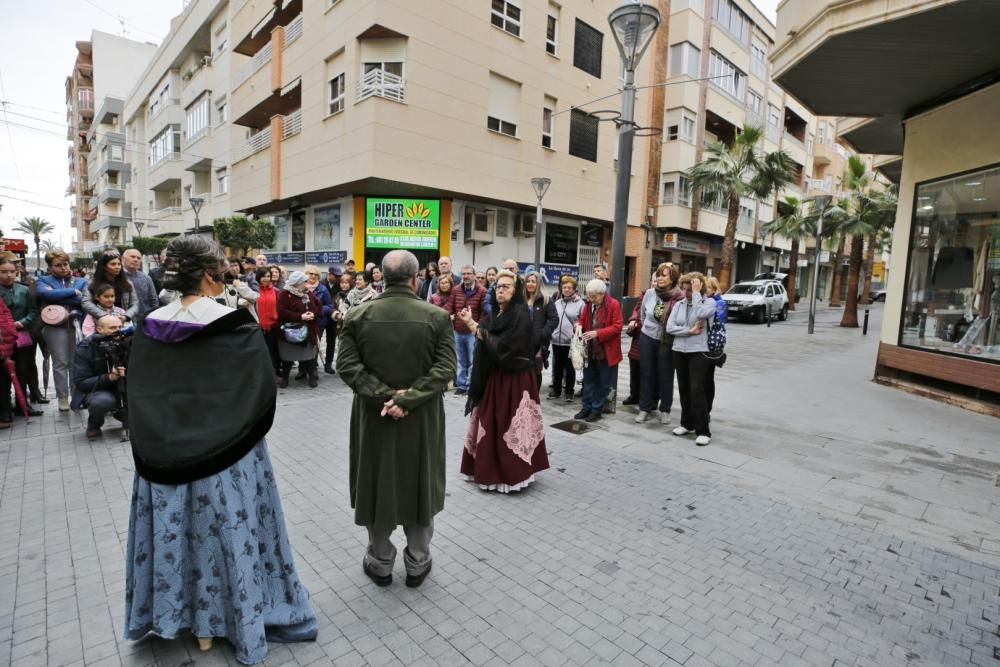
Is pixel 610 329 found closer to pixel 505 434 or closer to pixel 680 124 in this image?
pixel 505 434

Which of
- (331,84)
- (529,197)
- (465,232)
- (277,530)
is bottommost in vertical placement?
(277,530)

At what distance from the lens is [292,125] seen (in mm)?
18406

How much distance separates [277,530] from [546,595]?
158 cm

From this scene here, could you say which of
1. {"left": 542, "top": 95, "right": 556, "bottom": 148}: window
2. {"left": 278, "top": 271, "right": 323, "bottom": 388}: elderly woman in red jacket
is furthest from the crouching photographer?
{"left": 542, "top": 95, "right": 556, "bottom": 148}: window

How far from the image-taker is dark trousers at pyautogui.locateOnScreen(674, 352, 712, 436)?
612 centimetres

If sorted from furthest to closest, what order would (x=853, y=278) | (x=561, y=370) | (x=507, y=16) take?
(x=853, y=278)
(x=507, y=16)
(x=561, y=370)

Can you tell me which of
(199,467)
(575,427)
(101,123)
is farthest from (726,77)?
(101,123)

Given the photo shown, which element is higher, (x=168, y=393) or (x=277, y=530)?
(x=168, y=393)

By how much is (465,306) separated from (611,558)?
553 centimetres

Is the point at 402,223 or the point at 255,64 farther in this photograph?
the point at 255,64

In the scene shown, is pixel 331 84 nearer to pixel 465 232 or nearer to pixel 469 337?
pixel 465 232

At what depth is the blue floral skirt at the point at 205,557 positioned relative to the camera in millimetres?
2398

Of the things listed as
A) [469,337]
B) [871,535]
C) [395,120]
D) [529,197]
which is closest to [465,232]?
[529,197]

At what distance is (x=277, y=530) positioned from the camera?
2.66m
